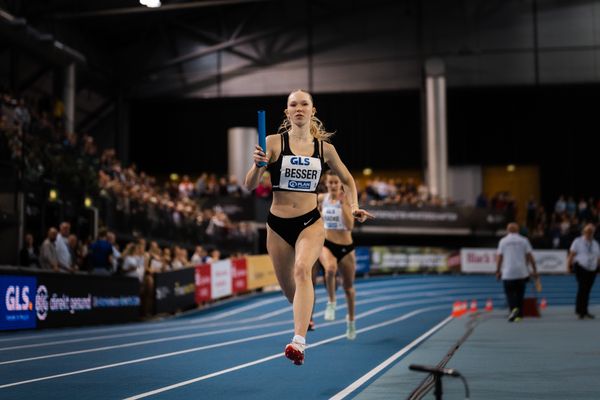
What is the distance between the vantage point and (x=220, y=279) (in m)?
24.4

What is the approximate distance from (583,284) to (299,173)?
480 inches

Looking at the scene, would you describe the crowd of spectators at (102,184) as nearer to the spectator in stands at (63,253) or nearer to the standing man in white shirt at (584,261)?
the spectator in stands at (63,253)

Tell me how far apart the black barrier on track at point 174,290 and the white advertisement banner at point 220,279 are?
4.34 feet

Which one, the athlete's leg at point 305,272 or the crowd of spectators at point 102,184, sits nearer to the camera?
the athlete's leg at point 305,272

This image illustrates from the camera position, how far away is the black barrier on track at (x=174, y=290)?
19688 mm

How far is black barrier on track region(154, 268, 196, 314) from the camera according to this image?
64.6ft

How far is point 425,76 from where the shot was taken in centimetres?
4122

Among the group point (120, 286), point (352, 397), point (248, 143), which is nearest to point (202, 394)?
point (352, 397)

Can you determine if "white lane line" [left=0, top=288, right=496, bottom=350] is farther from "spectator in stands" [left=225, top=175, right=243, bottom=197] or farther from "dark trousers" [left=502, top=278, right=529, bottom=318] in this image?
"spectator in stands" [left=225, top=175, right=243, bottom=197]

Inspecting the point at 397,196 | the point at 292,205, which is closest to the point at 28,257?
the point at 292,205

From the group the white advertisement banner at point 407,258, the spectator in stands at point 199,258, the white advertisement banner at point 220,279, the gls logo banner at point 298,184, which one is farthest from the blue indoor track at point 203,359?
the white advertisement banner at point 407,258

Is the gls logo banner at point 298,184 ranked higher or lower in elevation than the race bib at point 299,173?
lower

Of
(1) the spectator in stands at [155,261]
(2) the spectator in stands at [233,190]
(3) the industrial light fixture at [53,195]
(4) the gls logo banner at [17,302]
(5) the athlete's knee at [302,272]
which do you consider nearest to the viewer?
(5) the athlete's knee at [302,272]

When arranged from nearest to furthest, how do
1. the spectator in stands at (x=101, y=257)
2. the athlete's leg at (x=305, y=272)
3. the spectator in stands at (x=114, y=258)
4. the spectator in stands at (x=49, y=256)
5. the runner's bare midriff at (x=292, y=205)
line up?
the athlete's leg at (x=305, y=272) → the runner's bare midriff at (x=292, y=205) → the spectator in stands at (x=49, y=256) → the spectator in stands at (x=101, y=257) → the spectator in stands at (x=114, y=258)
